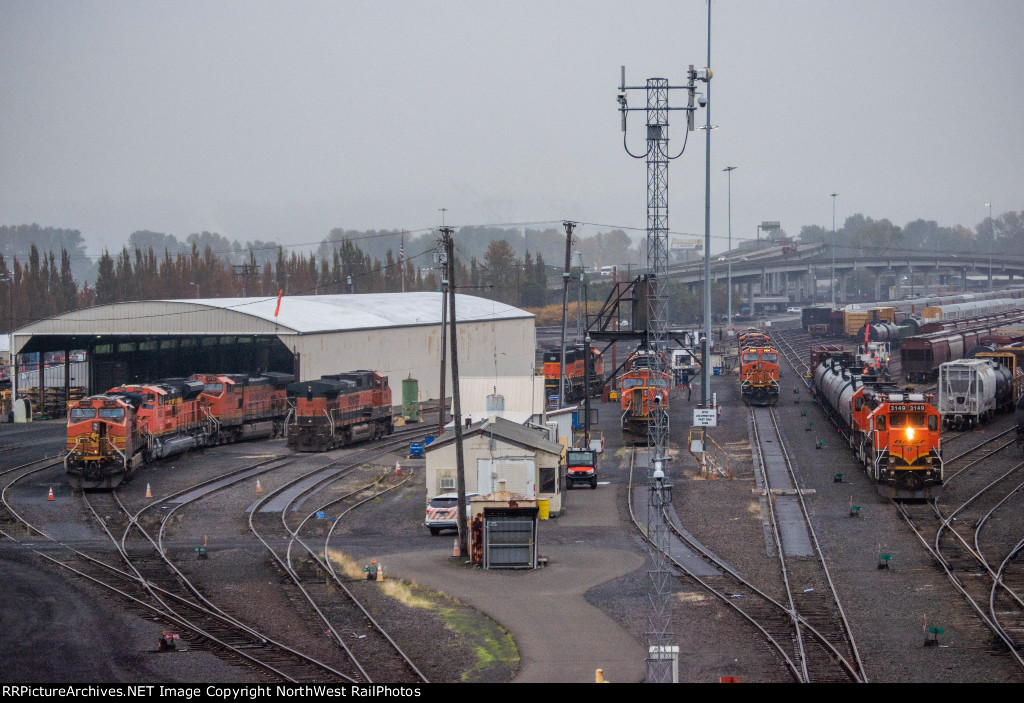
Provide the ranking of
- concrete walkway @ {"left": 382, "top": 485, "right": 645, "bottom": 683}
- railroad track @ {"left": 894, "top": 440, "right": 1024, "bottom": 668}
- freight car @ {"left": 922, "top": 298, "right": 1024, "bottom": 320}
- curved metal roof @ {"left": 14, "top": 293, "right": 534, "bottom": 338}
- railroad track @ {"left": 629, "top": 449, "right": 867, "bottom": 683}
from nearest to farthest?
railroad track @ {"left": 629, "top": 449, "right": 867, "bottom": 683}
concrete walkway @ {"left": 382, "top": 485, "right": 645, "bottom": 683}
railroad track @ {"left": 894, "top": 440, "right": 1024, "bottom": 668}
curved metal roof @ {"left": 14, "top": 293, "right": 534, "bottom": 338}
freight car @ {"left": 922, "top": 298, "right": 1024, "bottom": 320}

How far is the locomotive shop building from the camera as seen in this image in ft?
213

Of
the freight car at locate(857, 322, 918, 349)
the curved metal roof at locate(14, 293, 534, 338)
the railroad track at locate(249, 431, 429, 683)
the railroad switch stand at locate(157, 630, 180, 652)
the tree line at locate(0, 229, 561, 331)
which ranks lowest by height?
the railroad track at locate(249, 431, 429, 683)

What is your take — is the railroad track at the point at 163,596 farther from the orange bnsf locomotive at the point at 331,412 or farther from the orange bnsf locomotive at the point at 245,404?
the orange bnsf locomotive at the point at 245,404

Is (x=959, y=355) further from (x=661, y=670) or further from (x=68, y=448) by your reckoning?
(x=661, y=670)

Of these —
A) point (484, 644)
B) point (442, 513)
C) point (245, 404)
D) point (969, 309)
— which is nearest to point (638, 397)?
point (245, 404)

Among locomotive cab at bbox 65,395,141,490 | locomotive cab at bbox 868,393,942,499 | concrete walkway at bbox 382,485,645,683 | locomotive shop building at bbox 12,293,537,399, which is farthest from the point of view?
locomotive shop building at bbox 12,293,537,399

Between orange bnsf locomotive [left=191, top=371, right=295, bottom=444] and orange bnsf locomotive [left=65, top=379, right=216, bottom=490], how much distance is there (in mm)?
2481

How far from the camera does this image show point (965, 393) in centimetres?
5222

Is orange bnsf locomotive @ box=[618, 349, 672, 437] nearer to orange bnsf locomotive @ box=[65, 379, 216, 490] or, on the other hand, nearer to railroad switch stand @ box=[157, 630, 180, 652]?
orange bnsf locomotive @ box=[65, 379, 216, 490]

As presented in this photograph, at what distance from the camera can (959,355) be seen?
77812 mm

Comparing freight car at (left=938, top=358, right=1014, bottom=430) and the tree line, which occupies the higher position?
the tree line

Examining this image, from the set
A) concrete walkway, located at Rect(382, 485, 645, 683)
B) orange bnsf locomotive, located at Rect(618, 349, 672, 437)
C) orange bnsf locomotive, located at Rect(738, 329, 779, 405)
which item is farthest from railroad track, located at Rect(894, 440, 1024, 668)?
orange bnsf locomotive, located at Rect(738, 329, 779, 405)

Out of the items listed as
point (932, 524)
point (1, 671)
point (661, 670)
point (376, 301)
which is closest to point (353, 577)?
point (1, 671)
